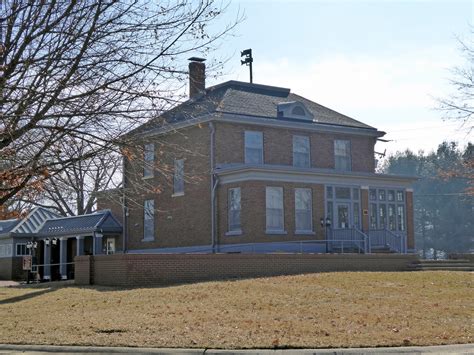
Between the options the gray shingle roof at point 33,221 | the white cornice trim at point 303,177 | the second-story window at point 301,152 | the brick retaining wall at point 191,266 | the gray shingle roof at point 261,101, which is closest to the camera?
the brick retaining wall at point 191,266

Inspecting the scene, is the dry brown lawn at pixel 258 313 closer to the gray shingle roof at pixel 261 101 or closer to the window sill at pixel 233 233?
the window sill at pixel 233 233

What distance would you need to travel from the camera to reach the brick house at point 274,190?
30875mm

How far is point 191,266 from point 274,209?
831 centimetres

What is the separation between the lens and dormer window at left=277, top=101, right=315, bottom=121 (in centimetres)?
3484

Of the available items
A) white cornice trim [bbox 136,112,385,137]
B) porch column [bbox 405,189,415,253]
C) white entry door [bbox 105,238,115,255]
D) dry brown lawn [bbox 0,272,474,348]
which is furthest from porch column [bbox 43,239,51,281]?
porch column [bbox 405,189,415,253]

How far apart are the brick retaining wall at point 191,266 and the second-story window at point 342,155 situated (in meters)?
9.92

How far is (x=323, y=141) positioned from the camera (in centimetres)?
3594

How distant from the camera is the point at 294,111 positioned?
35344mm

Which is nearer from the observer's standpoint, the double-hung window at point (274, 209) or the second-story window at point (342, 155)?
the double-hung window at point (274, 209)

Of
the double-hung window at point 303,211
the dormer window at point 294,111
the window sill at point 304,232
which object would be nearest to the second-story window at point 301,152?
the dormer window at point 294,111

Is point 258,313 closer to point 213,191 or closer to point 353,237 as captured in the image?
point 213,191

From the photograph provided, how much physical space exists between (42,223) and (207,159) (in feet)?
58.7

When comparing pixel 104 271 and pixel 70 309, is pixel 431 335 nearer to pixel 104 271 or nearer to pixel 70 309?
pixel 70 309

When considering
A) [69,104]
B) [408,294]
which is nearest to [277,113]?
[408,294]
